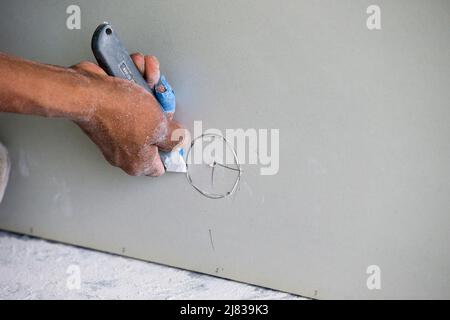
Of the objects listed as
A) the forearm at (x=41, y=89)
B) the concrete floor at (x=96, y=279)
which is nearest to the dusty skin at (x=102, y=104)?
the forearm at (x=41, y=89)

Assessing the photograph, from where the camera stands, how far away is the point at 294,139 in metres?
1.05

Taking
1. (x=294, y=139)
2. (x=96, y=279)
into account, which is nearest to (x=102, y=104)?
(x=294, y=139)

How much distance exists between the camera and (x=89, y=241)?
4.42 feet

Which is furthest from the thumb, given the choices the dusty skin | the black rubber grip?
the black rubber grip

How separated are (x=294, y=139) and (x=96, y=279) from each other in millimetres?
565

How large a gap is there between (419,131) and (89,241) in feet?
2.74

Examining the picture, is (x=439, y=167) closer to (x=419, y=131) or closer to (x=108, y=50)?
(x=419, y=131)

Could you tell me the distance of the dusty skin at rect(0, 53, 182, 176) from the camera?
870 millimetres

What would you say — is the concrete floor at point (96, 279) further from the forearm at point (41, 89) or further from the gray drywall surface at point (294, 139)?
the forearm at point (41, 89)

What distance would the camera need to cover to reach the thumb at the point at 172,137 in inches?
42.7

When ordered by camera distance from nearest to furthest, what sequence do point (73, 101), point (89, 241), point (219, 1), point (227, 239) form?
1. point (73, 101)
2. point (219, 1)
3. point (227, 239)
4. point (89, 241)

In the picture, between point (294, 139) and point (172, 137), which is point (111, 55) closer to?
point (172, 137)

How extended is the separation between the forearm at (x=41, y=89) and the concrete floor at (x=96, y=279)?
448 millimetres

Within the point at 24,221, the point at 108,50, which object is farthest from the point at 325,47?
the point at 24,221
